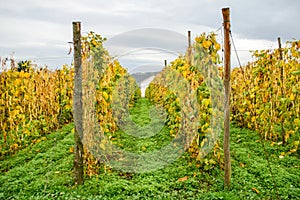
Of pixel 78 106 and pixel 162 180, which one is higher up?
pixel 78 106

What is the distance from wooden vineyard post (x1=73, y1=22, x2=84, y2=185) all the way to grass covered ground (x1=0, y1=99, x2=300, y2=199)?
0.23 metres

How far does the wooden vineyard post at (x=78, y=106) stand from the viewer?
15.3ft

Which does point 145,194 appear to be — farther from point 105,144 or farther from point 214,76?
point 214,76

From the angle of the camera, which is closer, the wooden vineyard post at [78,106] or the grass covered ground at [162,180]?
the grass covered ground at [162,180]

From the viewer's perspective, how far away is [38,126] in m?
8.31

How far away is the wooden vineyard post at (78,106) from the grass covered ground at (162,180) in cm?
23

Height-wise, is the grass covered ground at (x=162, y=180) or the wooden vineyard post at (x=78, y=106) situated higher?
the wooden vineyard post at (x=78, y=106)

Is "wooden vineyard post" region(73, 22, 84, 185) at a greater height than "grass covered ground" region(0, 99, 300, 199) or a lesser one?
greater

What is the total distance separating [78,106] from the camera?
15.7 feet

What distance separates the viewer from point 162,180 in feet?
15.8

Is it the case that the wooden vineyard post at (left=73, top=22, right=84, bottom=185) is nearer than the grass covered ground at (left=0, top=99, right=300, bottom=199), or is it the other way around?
the grass covered ground at (left=0, top=99, right=300, bottom=199)

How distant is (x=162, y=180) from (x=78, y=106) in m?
1.79

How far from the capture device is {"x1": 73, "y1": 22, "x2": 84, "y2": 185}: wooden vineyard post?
4672 millimetres

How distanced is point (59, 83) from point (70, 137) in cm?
302
